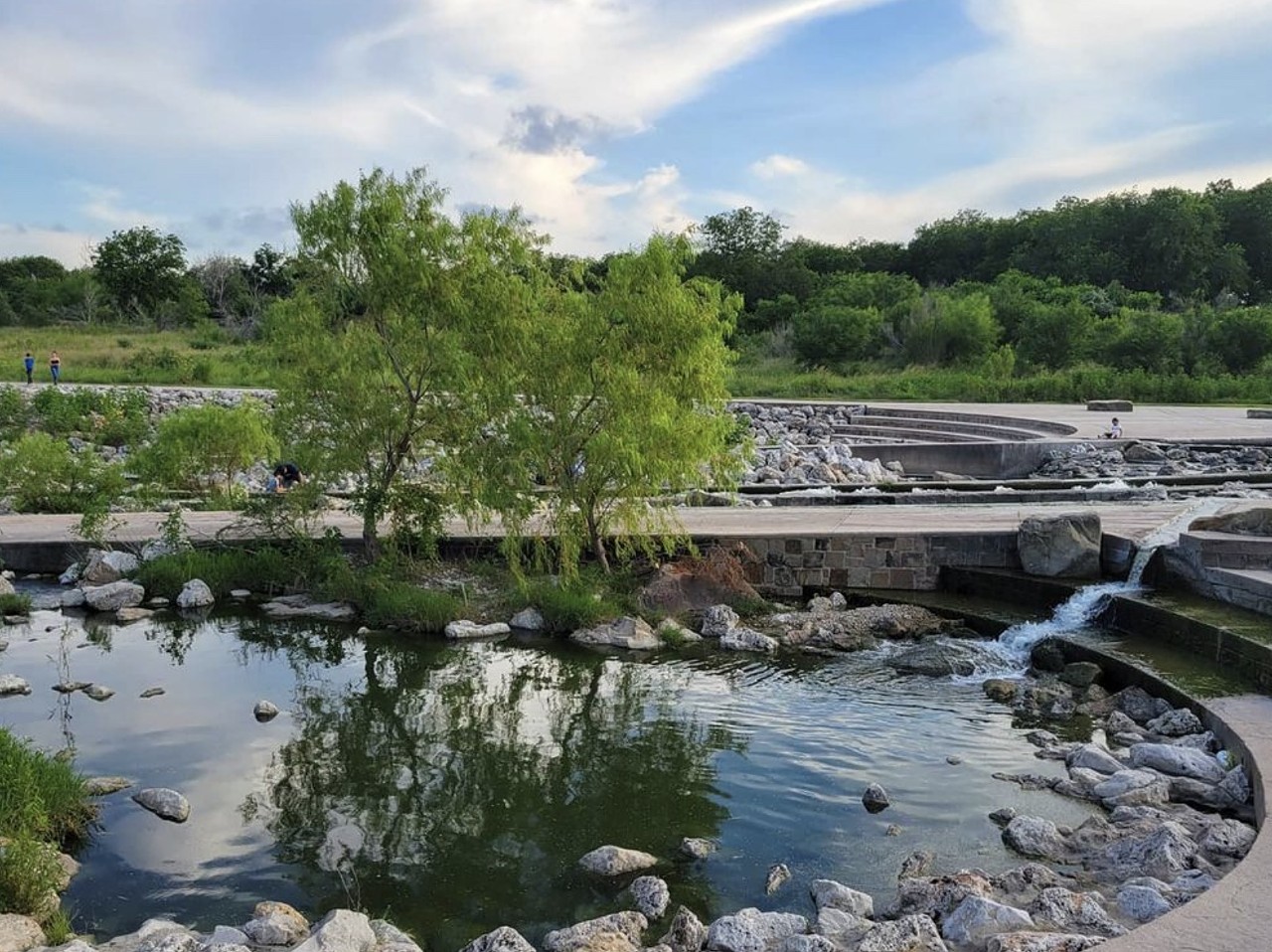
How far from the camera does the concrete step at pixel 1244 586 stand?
9.91m

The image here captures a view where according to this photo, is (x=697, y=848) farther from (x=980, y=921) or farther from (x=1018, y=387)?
(x=1018, y=387)

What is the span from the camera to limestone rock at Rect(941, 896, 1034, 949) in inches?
205

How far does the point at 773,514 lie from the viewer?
602 inches

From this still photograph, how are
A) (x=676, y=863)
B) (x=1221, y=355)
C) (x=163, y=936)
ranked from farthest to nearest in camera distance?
1. (x=1221, y=355)
2. (x=676, y=863)
3. (x=163, y=936)

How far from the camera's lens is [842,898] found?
573cm

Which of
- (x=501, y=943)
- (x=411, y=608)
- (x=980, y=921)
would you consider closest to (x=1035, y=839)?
(x=980, y=921)

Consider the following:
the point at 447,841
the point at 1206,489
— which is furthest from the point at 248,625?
the point at 1206,489

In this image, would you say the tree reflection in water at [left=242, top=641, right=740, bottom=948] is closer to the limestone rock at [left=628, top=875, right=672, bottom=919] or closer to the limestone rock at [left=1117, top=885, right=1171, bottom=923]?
the limestone rock at [left=628, top=875, right=672, bottom=919]

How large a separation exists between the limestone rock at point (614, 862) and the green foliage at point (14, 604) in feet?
28.0

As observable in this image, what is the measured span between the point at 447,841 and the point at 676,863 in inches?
55.3

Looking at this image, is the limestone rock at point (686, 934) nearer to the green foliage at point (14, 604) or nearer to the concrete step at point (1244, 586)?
the concrete step at point (1244, 586)

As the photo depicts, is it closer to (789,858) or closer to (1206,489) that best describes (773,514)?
(1206,489)

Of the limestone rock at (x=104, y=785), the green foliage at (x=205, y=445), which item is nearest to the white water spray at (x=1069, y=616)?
the limestone rock at (x=104, y=785)

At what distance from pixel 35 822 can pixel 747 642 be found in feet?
21.5
